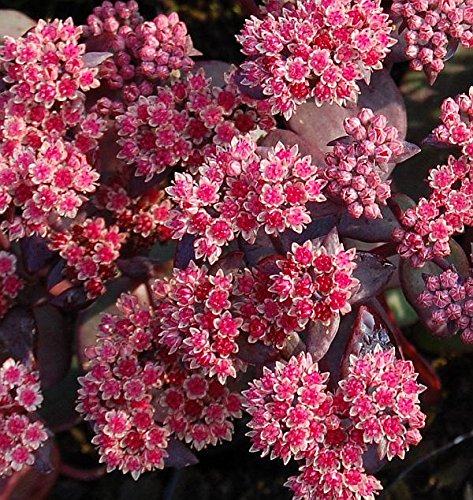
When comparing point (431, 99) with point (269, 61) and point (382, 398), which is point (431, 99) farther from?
point (382, 398)

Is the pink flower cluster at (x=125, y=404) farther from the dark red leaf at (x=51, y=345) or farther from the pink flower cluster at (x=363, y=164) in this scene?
the pink flower cluster at (x=363, y=164)

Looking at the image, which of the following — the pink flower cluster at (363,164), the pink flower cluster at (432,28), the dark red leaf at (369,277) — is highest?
the pink flower cluster at (432,28)

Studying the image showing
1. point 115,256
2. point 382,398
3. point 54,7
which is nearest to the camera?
point 382,398

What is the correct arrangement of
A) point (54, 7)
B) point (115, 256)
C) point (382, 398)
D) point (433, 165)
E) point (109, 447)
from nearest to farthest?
point (382, 398) → point (109, 447) → point (115, 256) → point (433, 165) → point (54, 7)

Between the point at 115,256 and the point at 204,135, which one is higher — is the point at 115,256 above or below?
below

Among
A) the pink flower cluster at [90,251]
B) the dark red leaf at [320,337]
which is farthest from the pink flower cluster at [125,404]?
the dark red leaf at [320,337]

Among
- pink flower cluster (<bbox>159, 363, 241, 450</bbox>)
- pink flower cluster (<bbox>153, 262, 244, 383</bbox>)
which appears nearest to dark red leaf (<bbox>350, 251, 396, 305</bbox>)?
pink flower cluster (<bbox>153, 262, 244, 383</bbox>)

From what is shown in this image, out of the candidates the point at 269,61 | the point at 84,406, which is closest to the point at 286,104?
the point at 269,61
